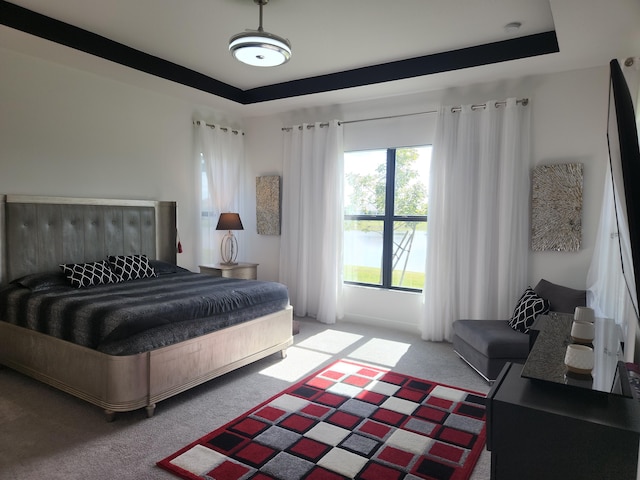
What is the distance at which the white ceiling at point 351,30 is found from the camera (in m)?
2.95

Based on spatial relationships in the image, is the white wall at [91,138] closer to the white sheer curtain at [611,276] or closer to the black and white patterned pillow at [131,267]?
the black and white patterned pillow at [131,267]

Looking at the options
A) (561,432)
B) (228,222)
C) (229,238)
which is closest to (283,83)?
(228,222)

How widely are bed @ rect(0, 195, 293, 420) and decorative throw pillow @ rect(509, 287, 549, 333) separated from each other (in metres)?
1.98

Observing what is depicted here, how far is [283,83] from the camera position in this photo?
191 inches

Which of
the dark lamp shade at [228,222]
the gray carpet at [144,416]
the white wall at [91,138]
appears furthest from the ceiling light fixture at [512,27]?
the white wall at [91,138]

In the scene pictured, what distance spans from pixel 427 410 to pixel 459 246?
196 cm

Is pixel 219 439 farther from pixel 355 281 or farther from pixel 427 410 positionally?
pixel 355 281

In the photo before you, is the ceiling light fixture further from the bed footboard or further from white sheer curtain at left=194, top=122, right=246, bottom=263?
white sheer curtain at left=194, top=122, right=246, bottom=263

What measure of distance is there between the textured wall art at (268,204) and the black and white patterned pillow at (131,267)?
183 centimetres

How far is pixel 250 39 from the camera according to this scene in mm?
2885

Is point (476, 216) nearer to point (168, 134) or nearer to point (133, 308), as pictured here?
point (133, 308)

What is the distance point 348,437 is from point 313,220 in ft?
10.3

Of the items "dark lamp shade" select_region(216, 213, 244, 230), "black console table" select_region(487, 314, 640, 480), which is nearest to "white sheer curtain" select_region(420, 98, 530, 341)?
"dark lamp shade" select_region(216, 213, 244, 230)

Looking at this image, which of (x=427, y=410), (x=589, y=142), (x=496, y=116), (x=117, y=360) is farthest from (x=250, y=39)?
(x=589, y=142)
